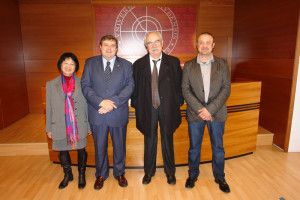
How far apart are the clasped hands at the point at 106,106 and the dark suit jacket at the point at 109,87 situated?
52mm

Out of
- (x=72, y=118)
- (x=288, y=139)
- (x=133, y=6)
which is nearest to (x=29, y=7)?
(x=133, y=6)

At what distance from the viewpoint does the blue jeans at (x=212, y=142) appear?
8.04 feet

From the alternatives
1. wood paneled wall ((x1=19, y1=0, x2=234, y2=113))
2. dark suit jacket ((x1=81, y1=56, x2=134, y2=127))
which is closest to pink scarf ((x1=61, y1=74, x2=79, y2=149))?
dark suit jacket ((x1=81, y1=56, x2=134, y2=127))

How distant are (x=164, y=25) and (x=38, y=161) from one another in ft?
13.2

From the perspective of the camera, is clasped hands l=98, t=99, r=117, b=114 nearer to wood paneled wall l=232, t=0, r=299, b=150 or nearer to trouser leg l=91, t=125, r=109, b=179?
trouser leg l=91, t=125, r=109, b=179

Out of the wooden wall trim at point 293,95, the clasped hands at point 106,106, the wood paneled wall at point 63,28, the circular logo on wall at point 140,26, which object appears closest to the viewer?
the clasped hands at point 106,106

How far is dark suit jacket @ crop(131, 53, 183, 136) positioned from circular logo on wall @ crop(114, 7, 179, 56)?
308cm

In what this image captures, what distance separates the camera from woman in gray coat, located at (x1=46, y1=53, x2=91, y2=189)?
2363mm

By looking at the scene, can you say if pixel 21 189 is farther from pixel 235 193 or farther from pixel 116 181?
pixel 235 193

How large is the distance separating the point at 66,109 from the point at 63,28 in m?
3.56

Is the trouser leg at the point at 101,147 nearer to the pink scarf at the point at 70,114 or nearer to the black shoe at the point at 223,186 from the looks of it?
the pink scarf at the point at 70,114

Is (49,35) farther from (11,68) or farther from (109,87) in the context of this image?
(109,87)

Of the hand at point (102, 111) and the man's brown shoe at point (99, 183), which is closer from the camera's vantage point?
the hand at point (102, 111)

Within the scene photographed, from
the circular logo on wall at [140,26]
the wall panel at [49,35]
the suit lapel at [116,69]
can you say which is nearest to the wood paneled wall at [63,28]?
the wall panel at [49,35]
